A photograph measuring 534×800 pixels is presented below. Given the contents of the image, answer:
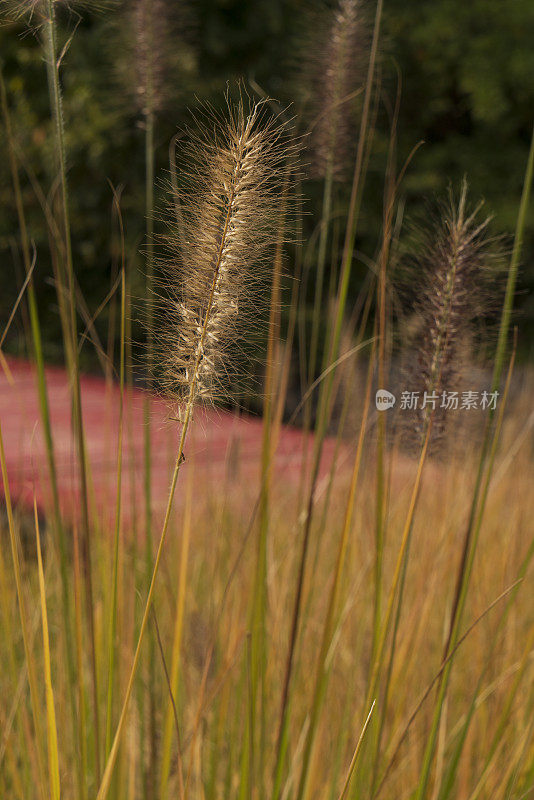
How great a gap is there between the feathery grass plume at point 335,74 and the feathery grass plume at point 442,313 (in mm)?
231

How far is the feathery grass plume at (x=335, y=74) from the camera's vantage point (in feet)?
3.34

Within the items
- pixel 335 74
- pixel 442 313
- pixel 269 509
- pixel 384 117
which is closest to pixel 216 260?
pixel 442 313

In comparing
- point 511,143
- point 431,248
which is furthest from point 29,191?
point 431,248

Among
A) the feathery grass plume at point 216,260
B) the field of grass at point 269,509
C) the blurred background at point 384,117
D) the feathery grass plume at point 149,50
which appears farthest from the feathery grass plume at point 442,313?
the blurred background at point 384,117

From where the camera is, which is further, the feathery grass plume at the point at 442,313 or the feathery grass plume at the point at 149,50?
the feathery grass plume at the point at 149,50

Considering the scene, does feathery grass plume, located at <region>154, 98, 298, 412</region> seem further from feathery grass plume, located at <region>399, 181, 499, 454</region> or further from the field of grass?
feathery grass plume, located at <region>399, 181, 499, 454</region>

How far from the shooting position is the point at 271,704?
1451mm

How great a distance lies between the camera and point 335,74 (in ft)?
3.38

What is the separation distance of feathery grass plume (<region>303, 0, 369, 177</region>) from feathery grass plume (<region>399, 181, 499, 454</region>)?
231mm

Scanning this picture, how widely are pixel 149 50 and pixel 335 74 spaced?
0.22 meters

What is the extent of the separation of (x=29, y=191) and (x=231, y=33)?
1.65 metres

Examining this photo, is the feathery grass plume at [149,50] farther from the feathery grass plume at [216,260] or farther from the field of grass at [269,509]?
the feathery grass plume at [216,260]

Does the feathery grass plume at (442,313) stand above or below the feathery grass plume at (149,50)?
below

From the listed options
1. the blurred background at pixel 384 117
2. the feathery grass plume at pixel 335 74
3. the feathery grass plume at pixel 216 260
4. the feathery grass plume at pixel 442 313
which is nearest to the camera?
the feathery grass plume at pixel 216 260
